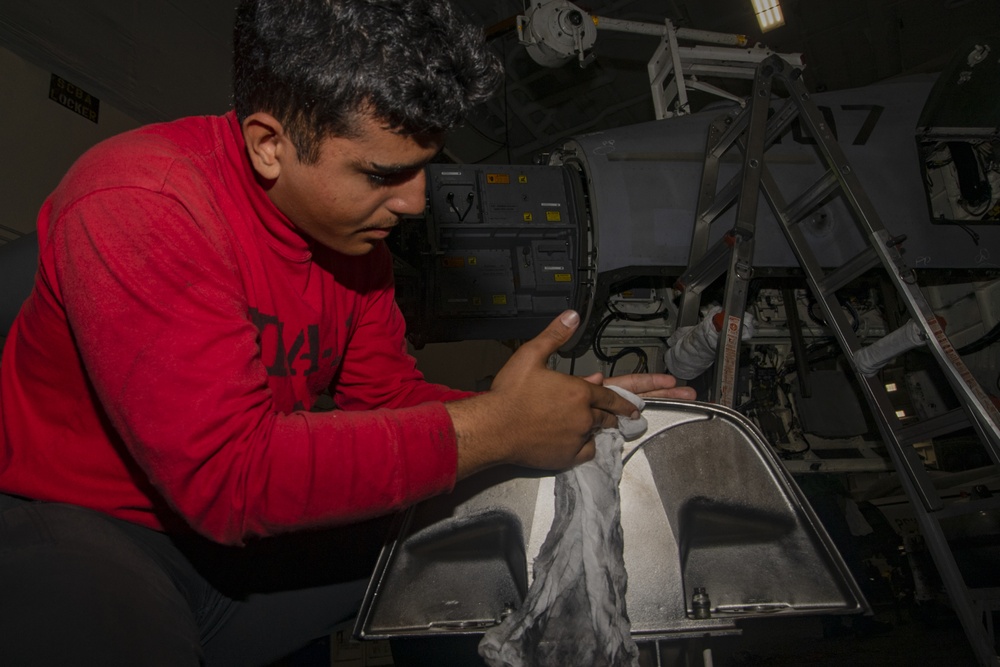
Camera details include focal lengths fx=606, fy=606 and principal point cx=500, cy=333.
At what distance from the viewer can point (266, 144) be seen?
97cm

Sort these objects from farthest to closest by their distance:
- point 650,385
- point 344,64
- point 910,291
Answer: point 910,291
point 650,385
point 344,64

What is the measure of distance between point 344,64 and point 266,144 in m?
0.19

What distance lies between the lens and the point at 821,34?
652cm

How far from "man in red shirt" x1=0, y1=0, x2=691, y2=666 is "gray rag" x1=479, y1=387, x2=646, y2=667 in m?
0.05

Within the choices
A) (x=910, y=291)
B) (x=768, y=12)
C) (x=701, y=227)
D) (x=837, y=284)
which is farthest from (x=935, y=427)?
(x=768, y=12)

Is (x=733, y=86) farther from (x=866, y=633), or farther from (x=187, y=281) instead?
(x=187, y=281)

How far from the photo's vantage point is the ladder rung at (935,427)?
2.18m

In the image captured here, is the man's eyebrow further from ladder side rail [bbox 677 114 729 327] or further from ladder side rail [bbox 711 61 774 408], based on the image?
ladder side rail [bbox 677 114 729 327]

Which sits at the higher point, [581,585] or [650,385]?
[650,385]

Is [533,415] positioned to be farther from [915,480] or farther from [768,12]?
[768,12]

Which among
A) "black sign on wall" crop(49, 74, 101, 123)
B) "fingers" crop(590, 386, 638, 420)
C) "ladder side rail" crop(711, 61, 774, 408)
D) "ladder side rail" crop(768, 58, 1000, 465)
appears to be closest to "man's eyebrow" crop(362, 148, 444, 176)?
"fingers" crop(590, 386, 638, 420)

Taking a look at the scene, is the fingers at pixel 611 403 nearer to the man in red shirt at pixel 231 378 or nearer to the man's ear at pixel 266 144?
the man in red shirt at pixel 231 378

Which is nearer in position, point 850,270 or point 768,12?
point 850,270

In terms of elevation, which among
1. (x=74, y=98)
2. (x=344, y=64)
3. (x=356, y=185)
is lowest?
(x=356, y=185)
